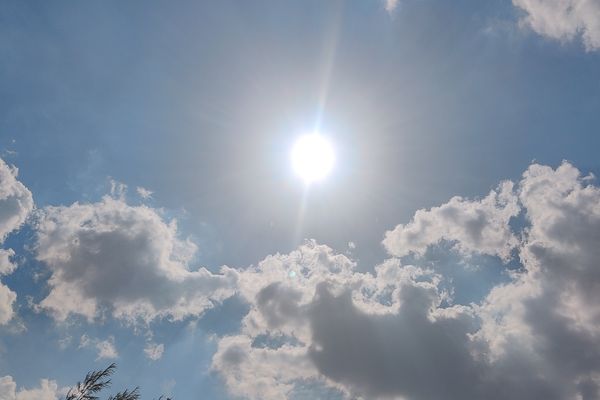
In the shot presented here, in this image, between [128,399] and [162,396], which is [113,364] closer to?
[128,399]

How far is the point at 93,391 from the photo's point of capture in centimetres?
3722

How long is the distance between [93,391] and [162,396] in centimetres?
1212

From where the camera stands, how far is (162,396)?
47.5 m

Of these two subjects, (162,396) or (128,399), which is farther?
(162,396)

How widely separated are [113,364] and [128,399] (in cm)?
452

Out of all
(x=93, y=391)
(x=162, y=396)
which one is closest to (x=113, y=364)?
(x=93, y=391)

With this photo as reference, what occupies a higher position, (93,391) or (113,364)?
(113,364)

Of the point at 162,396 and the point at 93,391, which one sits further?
the point at 162,396

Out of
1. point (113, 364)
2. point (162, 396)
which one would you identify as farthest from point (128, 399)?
point (162, 396)

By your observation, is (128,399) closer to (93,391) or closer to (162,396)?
(93,391)

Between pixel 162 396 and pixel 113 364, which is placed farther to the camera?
pixel 162 396

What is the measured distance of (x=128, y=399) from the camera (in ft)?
Result: 133

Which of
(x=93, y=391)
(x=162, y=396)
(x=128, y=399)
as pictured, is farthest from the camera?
(x=162, y=396)

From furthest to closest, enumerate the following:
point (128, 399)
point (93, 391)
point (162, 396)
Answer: point (162, 396)
point (128, 399)
point (93, 391)
